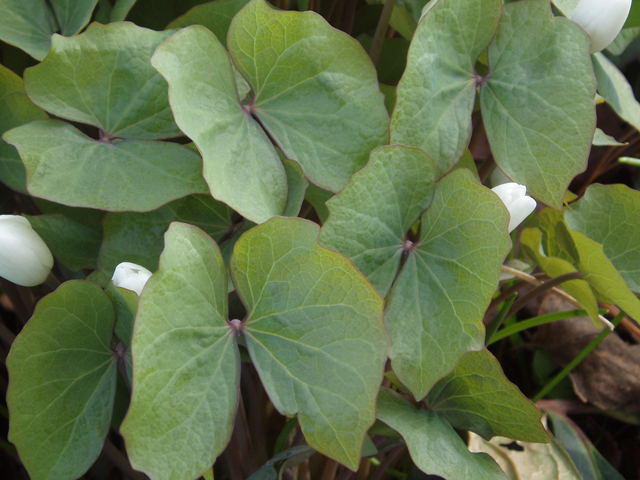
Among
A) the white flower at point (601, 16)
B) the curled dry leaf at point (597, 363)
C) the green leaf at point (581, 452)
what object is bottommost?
the green leaf at point (581, 452)

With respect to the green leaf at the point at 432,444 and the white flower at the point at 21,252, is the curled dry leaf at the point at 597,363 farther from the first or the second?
the white flower at the point at 21,252

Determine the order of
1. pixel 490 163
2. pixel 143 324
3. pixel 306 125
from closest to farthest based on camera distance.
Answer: pixel 143 324 < pixel 306 125 < pixel 490 163

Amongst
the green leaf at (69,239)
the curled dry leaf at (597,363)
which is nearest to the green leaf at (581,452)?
the curled dry leaf at (597,363)

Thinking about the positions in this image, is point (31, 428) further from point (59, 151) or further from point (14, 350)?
point (59, 151)

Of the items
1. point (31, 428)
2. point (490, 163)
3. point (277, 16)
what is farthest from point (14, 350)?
point (490, 163)

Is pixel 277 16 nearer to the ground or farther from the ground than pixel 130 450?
farther from the ground
